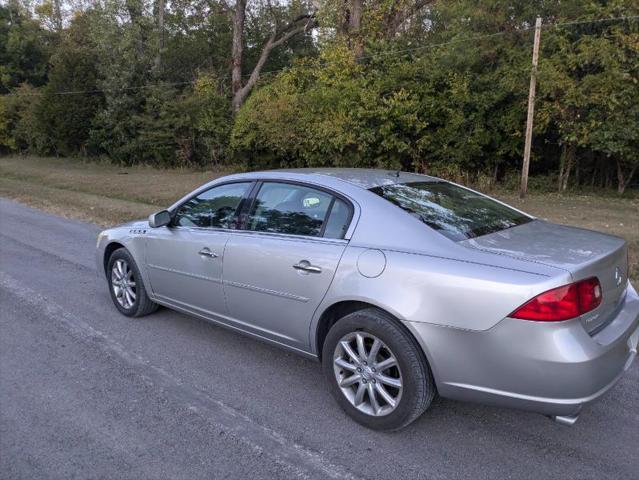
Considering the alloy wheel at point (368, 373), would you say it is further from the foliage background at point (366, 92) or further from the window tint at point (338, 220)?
the foliage background at point (366, 92)

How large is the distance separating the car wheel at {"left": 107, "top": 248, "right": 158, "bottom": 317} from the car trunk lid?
3252 mm

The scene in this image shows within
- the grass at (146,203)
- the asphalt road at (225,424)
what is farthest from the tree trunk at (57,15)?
the asphalt road at (225,424)

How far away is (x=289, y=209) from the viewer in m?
3.86

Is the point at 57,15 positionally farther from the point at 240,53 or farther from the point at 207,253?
the point at 207,253

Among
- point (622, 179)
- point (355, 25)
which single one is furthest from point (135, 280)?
point (355, 25)

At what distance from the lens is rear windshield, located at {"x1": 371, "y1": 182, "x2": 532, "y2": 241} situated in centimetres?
333

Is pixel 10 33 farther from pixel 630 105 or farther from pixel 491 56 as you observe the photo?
pixel 630 105

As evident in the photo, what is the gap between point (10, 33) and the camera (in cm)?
4356

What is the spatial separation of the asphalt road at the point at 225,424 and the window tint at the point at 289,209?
1114mm

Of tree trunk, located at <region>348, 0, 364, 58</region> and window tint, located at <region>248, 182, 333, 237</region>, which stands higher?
tree trunk, located at <region>348, 0, 364, 58</region>

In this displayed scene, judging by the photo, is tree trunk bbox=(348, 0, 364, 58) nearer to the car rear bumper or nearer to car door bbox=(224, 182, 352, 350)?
car door bbox=(224, 182, 352, 350)

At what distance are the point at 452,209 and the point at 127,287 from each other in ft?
10.8

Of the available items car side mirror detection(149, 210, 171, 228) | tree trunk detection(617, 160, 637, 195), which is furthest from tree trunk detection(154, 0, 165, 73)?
car side mirror detection(149, 210, 171, 228)

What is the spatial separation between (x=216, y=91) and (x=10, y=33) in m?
26.5
